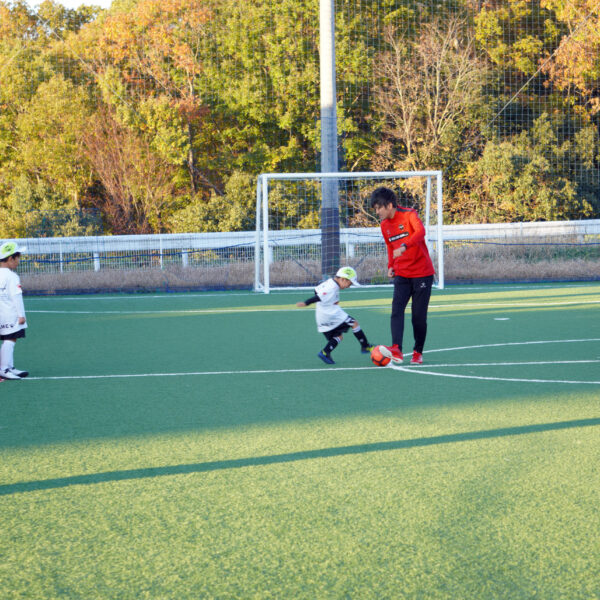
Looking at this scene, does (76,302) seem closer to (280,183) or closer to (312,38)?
(280,183)

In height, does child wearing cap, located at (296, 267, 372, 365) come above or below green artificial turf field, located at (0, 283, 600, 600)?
above

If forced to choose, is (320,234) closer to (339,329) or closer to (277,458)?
(339,329)

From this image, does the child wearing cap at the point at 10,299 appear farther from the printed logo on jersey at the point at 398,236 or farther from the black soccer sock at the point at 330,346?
the printed logo on jersey at the point at 398,236

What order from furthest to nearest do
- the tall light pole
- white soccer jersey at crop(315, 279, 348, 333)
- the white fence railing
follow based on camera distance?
the white fence railing, the tall light pole, white soccer jersey at crop(315, 279, 348, 333)

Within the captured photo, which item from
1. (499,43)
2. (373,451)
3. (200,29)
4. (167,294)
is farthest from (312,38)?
(373,451)

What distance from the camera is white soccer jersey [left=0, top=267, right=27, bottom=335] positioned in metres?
7.91

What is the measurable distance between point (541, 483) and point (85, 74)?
3595cm

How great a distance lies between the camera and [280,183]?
28.1 metres

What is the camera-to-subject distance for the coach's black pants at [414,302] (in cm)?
849

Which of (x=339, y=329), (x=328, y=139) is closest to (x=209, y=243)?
(x=328, y=139)

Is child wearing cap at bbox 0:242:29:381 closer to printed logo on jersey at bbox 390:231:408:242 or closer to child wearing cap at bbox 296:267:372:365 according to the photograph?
child wearing cap at bbox 296:267:372:365

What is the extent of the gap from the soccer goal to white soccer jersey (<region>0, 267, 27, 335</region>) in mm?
10746

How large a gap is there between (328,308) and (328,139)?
12481 millimetres

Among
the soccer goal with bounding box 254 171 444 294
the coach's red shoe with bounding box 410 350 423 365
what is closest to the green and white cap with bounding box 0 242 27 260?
the coach's red shoe with bounding box 410 350 423 365
